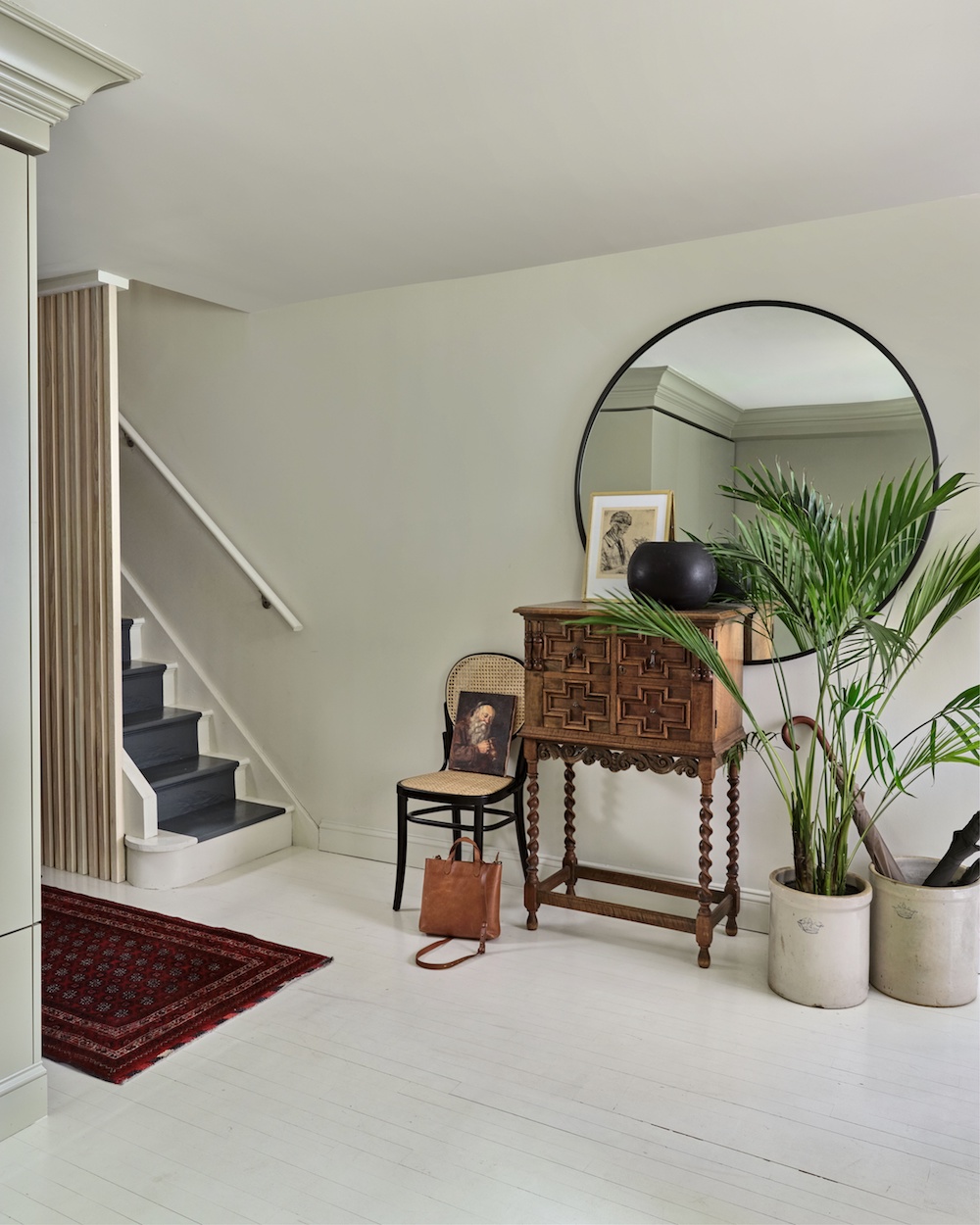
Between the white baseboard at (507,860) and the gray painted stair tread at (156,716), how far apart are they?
80cm

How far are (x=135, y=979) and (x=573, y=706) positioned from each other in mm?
1517

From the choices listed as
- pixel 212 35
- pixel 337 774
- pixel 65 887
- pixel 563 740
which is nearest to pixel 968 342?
pixel 563 740

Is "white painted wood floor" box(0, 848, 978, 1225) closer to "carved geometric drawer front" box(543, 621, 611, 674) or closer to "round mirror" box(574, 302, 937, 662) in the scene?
"carved geometric drawer front" box(543, 621, 611, 674)

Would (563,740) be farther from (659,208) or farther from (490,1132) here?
(659,208)

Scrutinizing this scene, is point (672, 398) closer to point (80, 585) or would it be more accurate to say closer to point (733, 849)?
point (733, 849)

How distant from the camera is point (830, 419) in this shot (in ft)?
9.84

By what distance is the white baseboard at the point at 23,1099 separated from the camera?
2.07 meters

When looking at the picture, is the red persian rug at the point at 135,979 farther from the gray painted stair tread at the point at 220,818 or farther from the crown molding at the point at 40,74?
the crown molding at the point at 40,74

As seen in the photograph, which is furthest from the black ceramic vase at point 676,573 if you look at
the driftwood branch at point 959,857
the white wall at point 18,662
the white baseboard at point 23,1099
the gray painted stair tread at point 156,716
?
the gray painted stair tread at point 156,716

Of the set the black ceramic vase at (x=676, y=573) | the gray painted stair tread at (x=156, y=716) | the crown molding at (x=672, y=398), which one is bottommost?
the gray painted stair tread at (x=156, y=716)

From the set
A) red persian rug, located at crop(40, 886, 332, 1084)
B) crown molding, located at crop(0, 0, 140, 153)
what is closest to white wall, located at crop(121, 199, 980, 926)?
red persian rug, located at crop(40, 886, 332, 1084)

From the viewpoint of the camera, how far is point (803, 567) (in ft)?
8.64

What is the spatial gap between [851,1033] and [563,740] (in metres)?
1.12

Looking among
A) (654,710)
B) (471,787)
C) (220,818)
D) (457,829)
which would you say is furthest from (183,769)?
(654,710)
